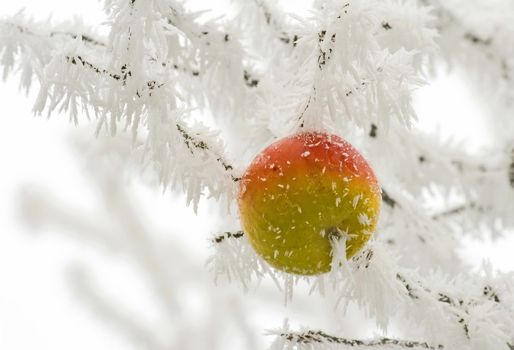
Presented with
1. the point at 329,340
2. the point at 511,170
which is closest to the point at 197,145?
the point at 329,340

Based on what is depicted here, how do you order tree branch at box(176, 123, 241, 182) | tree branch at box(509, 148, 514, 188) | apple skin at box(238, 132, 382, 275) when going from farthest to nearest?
tree branch at box(509, 148, 514, 188), tree branch at box(176, 123, 241, 182), apple skin at box(238, 132, 382, 275)

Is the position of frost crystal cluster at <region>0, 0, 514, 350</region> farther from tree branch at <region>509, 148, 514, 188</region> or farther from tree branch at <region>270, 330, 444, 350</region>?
tree branch at <region>509, 148, 514, 188</region>

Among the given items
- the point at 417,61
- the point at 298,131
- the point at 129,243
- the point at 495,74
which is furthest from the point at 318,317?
the point at 298,131

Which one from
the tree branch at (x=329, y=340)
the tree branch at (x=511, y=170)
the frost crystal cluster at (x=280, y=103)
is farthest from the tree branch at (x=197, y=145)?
the tree branch at (x=511, y=170)

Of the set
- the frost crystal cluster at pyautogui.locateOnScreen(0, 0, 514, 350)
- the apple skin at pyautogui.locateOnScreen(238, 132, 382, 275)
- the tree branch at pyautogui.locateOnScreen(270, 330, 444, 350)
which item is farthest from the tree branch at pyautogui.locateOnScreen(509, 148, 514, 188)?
the apple skin at pyautogui.locateOnScreen(238, 132, 382, 275)

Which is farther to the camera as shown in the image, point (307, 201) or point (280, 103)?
point (280, 103)

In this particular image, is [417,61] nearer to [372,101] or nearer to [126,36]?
[372,101]

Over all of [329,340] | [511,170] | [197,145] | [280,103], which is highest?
[511,170]

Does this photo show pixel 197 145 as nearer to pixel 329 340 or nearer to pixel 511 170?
pixel 329 340

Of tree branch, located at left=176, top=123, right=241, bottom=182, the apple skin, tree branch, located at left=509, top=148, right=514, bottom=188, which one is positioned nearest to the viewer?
the apple skin
